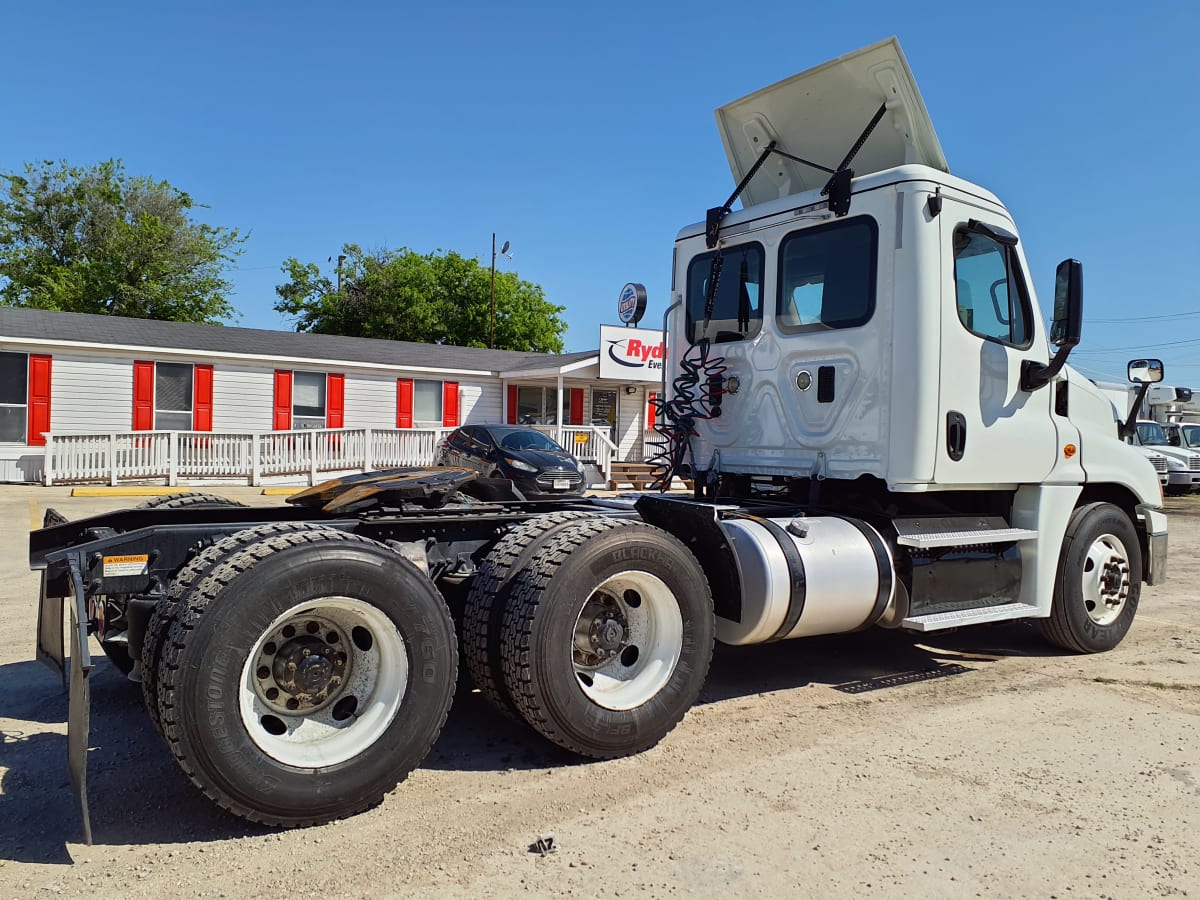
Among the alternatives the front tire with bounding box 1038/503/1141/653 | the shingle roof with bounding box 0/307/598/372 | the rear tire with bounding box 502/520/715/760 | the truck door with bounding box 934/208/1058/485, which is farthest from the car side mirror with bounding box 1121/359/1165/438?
the shingle roof with bounding box 0/307/598/372

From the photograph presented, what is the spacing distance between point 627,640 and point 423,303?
40604 millimetres

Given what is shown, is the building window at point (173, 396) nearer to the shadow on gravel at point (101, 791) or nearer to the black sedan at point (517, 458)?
the black sedan at point (517, 458)

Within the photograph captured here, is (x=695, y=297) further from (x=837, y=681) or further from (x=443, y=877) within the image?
(x=443, y=877)

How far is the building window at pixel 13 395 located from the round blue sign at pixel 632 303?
55.6 feet

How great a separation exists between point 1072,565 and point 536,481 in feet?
35.1

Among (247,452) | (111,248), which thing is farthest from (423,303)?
(247,452)

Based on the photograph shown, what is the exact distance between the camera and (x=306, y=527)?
10.9 ft

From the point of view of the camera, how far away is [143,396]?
19.2 m

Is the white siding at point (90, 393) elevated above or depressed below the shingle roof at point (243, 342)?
below

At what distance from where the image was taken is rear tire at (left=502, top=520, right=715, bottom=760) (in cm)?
354

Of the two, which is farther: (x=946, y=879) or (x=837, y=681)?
(x=837, y=681)

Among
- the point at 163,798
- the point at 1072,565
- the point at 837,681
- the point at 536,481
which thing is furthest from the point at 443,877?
the point at 536,481

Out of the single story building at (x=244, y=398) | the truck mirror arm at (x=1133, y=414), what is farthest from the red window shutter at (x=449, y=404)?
the truck mirror arm at (x=1133, y=414)

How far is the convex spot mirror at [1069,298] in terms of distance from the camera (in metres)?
4.97
